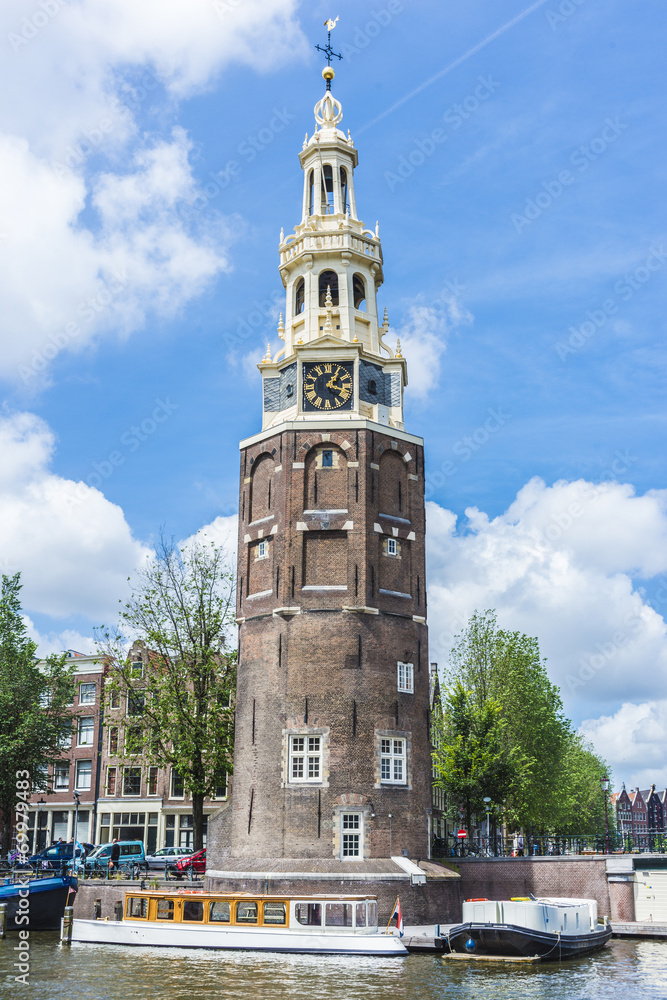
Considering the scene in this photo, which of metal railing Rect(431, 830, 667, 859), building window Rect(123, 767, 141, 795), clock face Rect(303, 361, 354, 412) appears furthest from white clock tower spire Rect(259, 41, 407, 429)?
building window Rect(123, 767, 141, 795)

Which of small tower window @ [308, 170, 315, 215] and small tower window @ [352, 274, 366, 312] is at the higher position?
small tower window @ [308, 170, 315, 215]

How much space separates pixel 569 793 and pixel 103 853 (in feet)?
101

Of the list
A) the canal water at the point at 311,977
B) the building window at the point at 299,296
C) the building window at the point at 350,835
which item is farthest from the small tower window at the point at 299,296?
the canal water at the point at 311,977

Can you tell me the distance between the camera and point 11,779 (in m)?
46.2

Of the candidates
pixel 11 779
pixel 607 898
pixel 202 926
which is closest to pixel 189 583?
pixel 11 779

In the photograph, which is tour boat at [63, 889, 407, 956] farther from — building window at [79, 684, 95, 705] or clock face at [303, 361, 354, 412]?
building window at [79, 684, 95, 705]

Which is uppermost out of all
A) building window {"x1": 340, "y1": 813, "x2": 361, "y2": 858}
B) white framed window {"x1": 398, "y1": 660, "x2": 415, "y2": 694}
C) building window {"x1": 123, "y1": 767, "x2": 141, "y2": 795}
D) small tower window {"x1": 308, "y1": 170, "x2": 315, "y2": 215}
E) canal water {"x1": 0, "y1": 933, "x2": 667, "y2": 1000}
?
small tower window {"x1": 308, "y1": 170, "x2": 315, "y2": 215}

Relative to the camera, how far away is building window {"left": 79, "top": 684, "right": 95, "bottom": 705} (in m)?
62.2

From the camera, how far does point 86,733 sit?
60688 millimetres

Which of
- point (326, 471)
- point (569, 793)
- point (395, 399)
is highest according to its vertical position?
point (395, 399)

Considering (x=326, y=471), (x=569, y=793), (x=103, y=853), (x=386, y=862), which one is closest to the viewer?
(x=386, y=862)

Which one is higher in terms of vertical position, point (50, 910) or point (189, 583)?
point (189, 583)

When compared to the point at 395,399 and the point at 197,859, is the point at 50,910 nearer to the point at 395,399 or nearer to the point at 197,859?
the point at 197,859

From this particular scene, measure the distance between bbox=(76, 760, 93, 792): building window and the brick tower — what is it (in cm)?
2348
